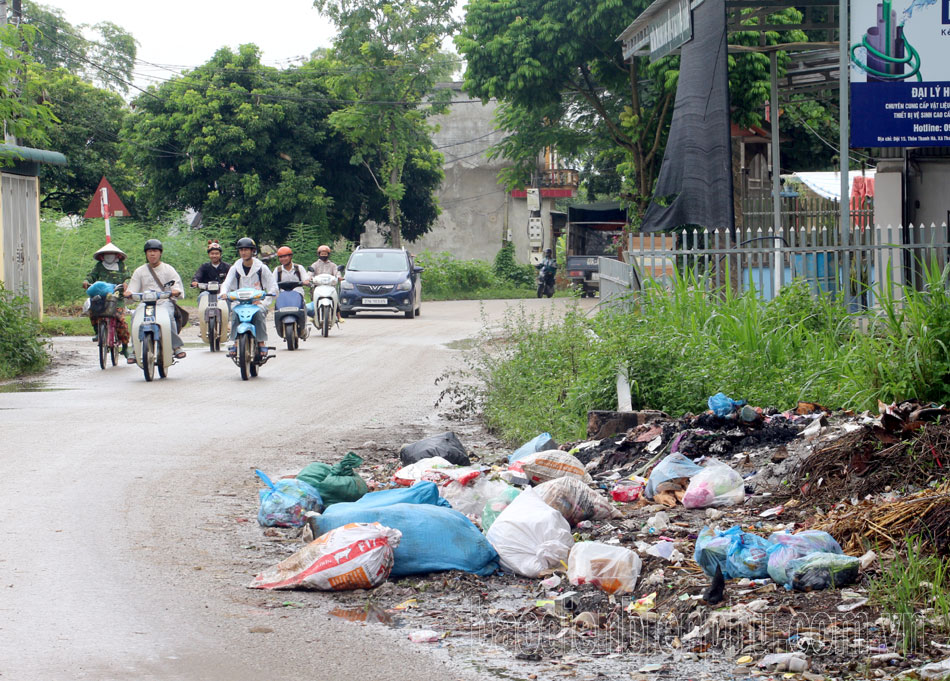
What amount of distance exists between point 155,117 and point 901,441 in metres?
37.2

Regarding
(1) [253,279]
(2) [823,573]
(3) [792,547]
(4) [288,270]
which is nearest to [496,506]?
(3) [792,547]

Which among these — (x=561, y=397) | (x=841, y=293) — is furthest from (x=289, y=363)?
(x=841, y=293)

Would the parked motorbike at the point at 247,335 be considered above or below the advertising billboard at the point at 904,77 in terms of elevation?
below

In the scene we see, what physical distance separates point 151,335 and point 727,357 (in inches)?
310

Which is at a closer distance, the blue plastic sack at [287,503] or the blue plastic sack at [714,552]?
the blue plastic sack at [714,552]

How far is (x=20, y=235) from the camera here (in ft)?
65.3

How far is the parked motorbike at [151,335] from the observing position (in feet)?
45.9

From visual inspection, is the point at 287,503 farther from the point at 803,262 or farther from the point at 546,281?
the point at 546,281

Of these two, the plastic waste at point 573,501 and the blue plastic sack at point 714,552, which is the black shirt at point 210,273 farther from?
the blue plastic sack at point 714,552

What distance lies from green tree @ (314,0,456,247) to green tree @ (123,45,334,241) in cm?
149

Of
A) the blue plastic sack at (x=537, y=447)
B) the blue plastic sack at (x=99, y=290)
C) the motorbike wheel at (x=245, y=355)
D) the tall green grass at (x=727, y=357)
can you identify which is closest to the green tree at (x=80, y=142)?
the blue plastic sack at (x=99, y=290)

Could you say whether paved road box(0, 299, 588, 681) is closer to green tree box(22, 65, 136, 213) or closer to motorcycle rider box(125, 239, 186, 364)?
motorcycle rider box(125, 239, 186, 364)

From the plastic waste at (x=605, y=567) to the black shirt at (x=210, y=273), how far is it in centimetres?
1256

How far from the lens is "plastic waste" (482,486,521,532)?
630 cm
